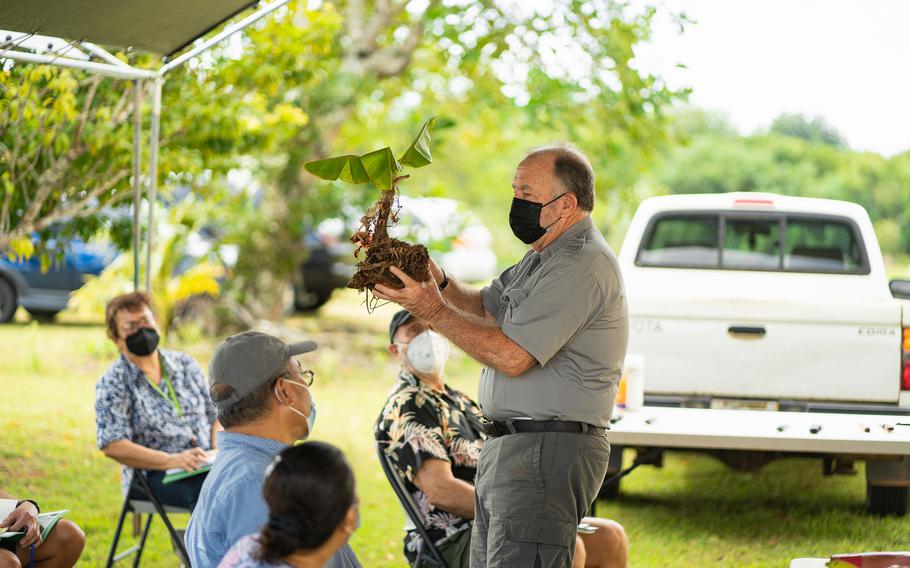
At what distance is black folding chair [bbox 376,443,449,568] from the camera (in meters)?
4.10

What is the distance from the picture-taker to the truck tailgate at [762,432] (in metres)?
4.53

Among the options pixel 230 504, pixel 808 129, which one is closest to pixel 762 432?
pixel 230 504

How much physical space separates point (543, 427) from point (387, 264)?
66cm

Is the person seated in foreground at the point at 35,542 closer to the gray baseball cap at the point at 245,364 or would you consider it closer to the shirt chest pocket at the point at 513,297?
the gray baseball cap at the point at 245,364

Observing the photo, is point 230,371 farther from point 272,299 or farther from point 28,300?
point 28,300

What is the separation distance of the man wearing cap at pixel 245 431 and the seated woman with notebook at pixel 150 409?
1881 mm

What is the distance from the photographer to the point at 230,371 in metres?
2.98

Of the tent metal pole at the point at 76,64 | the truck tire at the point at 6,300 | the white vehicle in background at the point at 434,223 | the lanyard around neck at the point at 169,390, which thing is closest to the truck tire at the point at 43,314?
the truck tire at the point at 6,300

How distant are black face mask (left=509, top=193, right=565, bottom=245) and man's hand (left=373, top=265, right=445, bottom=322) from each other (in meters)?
0.36

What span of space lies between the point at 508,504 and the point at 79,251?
10939mm

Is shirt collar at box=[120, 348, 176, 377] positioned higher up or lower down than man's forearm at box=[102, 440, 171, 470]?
higher up

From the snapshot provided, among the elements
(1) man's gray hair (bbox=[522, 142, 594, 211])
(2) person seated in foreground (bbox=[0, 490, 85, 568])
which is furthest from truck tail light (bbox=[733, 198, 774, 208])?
(2) person seated in foreground (bbox=[0, 490, 85, 568])

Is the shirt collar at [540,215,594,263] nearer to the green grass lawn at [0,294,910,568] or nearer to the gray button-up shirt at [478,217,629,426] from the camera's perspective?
the gray button-up shirt at [478,217,629,426]

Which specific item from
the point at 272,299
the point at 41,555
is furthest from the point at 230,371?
the point at 272,299
